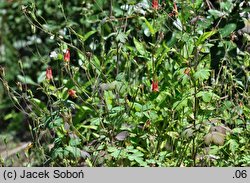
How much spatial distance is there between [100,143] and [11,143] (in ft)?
6.92

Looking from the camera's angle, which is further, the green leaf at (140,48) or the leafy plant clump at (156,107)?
the green leaf at (140,48)

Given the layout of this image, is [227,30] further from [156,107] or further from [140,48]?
[156,107]

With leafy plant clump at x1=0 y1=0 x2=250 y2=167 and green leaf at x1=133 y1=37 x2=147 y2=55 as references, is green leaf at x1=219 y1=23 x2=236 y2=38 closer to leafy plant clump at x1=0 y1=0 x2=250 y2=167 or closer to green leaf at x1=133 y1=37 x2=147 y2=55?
leafy plant clump at x1=0 y1=0 x2=250 y2=167

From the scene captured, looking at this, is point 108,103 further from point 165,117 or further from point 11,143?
point 11,143

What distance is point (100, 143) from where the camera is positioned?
3.41 meters

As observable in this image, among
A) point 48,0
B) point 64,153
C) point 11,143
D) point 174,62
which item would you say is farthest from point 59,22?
point 64,153

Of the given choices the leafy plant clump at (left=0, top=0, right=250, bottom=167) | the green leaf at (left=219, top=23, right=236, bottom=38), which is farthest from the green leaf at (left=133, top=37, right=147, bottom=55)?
the green leaf at (left=219, top=23, right=236, bottom=38)

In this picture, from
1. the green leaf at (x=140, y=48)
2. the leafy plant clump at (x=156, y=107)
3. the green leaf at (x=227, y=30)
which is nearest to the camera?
the leafy plant clump at (x=156, y=107)

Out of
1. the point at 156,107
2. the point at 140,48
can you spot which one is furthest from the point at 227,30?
the point at 156,107

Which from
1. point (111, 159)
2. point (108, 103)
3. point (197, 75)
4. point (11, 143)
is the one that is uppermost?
point (197, 75)

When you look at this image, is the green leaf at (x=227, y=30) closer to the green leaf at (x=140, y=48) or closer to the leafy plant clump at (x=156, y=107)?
the leafy plant clump at (x=156, y=107)

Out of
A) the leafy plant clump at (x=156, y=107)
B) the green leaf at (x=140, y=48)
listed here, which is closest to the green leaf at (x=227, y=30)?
the leafy plant clump at (x=156, y=107)

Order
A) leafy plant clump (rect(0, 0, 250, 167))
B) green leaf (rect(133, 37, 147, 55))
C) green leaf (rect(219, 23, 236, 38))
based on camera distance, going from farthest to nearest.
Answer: green leaf (rect(219, 23, 236, 38)) → green leaf (rect(133, 37, 147, 55)) → leafy plant clump (rect(0, 0, 250, 167))

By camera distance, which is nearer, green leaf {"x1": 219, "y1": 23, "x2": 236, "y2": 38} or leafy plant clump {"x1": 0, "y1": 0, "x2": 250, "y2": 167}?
leafy plant clump {"x1": 0, "y1": 0, "x2": 250, "y2": 167}
